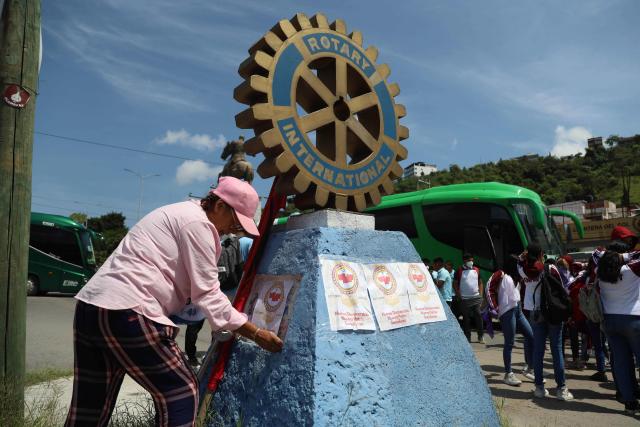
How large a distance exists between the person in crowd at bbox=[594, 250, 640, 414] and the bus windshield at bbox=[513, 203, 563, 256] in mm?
6266

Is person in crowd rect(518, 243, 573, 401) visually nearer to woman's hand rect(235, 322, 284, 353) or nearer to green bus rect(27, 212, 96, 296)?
woman's hand rect(235, 322, 284, 353)

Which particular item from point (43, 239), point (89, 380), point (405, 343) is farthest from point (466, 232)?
point (43, 239)

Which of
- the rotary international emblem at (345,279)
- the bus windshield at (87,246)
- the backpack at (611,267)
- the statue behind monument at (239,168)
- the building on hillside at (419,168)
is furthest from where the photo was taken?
the building on hillside at (419,168)

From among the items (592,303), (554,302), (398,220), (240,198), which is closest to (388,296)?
(240,198)

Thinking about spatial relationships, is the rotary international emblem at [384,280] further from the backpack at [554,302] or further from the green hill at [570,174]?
the green hill at [570,174]

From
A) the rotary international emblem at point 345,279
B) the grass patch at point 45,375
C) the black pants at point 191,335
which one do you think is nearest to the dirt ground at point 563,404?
the rotary international emblem at point 345,279

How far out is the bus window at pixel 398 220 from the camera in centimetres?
1262

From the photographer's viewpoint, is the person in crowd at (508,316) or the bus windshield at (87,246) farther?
the bus windshield at (87,246)

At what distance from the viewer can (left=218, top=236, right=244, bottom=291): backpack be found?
14.6 ft

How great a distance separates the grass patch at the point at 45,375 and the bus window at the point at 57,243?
12144 mm

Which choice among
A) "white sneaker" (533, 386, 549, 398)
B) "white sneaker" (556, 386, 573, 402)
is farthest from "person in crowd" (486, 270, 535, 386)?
"white sneaker" (556, 386, 573, 402)

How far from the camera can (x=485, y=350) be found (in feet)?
27.4

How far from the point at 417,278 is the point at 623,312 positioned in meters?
2.63

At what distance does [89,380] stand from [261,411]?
3.05ft
